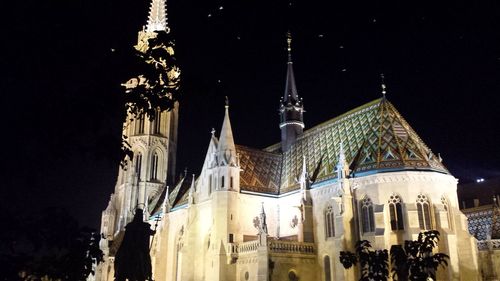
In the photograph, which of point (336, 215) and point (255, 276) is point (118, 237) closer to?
point (255, 276)

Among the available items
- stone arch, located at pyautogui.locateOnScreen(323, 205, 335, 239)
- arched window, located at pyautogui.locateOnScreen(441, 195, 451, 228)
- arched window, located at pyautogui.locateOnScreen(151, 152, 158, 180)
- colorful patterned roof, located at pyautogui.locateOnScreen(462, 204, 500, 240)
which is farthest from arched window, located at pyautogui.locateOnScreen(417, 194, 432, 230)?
arched window, located at pyautogui.locateOnScreen(151, 152, 158, 180)

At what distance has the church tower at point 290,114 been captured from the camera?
47656 mm

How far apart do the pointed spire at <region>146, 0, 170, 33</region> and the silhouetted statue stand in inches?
1961

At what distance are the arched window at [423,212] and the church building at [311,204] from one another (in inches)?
2.7

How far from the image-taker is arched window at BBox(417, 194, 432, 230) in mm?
32156

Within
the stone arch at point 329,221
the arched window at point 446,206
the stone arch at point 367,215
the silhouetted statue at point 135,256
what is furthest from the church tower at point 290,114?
the silhouetted statue at point 135,256

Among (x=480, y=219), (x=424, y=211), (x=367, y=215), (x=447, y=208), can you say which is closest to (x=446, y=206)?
(x=447, y=208)

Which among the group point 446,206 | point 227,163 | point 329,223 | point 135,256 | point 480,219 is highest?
point 227,163

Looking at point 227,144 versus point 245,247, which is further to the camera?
point 227,144

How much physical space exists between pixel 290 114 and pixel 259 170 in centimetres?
848

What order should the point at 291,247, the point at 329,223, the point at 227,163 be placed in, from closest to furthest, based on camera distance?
1. the point at 291,247
2. the point at 329,223
3. the point at 227,163

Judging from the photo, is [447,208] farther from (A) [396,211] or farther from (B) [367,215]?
(B) [367,215]

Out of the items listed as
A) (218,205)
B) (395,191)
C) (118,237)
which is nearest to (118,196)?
(118,237)

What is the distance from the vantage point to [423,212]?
32312 millimetres
